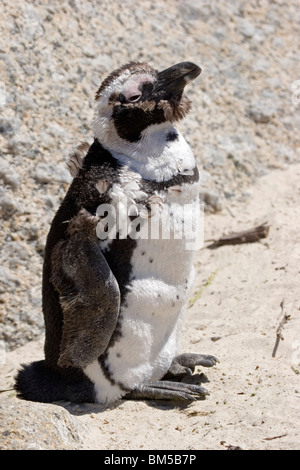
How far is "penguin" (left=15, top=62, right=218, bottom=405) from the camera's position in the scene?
2596mm

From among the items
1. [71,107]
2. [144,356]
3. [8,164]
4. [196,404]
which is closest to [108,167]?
[144,356]

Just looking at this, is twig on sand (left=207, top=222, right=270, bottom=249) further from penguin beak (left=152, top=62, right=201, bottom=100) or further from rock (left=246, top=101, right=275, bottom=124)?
penguin beak (left=152, top=62, right=201, bottom=100)

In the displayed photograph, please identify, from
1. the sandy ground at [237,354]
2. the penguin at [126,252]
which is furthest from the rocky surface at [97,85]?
the penguin at [126,252]

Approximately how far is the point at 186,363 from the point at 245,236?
51.2 inches

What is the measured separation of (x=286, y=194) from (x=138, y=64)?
6.04 ft

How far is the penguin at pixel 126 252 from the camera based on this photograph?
8.52 feet

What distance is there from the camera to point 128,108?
2674 mm

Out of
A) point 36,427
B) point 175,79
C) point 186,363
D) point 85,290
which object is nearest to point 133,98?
point 175,79

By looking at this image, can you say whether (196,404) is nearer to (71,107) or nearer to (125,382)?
(125,382)

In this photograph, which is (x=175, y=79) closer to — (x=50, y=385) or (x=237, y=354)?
(x=237, y=354)

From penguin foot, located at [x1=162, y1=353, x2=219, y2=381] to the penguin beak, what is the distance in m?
0.93

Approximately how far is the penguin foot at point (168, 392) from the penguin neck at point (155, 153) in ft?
2.33

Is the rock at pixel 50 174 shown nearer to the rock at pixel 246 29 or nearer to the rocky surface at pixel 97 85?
the rocky surface at pixel 97 85

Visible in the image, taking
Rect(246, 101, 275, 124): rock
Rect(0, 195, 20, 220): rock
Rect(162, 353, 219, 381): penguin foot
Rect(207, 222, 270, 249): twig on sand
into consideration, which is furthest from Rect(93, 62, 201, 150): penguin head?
Rect(246, 101, 275, 124): rock
